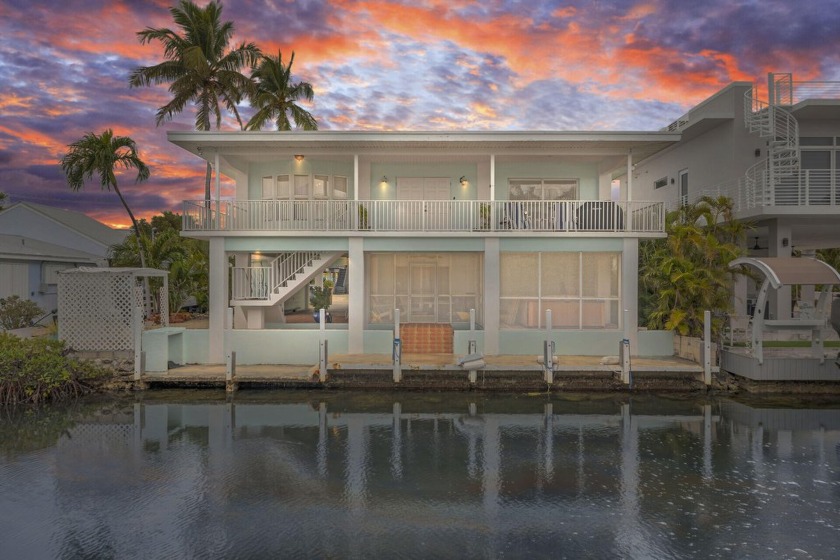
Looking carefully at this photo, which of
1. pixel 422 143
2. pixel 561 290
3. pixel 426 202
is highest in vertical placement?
pixel 422 143

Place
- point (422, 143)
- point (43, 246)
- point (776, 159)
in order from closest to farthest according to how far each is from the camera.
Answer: point (422, 143) → point (776, 159) → point (43, 246)

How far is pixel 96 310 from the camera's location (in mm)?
14648

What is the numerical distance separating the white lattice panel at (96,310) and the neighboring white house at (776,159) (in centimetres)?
1835

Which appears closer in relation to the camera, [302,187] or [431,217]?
[431,217]

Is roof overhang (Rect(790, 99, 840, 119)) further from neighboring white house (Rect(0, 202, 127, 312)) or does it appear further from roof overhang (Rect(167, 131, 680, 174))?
neighboring white house (Rect(0, 202, 127, 312))

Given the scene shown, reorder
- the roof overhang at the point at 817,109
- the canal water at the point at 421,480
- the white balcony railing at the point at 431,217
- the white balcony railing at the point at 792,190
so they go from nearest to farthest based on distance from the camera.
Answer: the canal water at the point at 421,480, the white balcony railing at the point at 431,217, the white balcony railing at the point at 792,190, the roof overhang at the point at 817,109

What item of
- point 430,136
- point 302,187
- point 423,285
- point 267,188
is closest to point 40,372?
point 267,188

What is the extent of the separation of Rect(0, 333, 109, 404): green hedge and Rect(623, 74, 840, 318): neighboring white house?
19776 mm

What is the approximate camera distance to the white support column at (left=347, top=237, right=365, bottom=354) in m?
15.7

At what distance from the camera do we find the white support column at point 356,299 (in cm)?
1574

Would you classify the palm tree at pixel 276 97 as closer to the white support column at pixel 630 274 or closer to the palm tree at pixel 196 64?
the palm tree at pixel 196 64

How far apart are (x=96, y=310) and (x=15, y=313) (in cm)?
668

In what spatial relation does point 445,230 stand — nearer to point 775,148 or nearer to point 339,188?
point 339,188

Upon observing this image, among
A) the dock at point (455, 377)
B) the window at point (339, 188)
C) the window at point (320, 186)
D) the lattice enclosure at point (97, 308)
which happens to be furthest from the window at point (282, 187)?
the dock at point (455, 377)
